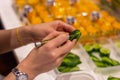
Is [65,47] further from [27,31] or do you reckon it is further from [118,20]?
[118,20]

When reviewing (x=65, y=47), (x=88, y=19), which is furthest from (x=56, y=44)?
(x=88, y=19)

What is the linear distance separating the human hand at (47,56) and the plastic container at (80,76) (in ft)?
0.58

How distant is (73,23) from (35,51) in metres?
0.49

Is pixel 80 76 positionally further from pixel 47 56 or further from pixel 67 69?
pixel 47 56

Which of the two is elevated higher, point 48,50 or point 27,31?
point 27,31

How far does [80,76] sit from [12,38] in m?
0.32

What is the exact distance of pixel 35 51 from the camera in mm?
892

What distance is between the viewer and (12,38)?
1167 millimetres

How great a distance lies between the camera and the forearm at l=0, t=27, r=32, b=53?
1.13 metres

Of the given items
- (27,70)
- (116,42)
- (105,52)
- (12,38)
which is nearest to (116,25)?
(116,42)

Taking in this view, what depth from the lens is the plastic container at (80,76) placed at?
1044 millimetres

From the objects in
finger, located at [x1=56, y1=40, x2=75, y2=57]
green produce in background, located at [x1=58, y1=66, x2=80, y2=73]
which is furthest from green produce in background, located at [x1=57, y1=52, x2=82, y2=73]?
finger, located at [x1=56, y1=40, x2=75, y2=57]

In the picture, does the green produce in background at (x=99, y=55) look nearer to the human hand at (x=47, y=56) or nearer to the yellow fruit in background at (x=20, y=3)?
the human hand at (x=47, y=56)

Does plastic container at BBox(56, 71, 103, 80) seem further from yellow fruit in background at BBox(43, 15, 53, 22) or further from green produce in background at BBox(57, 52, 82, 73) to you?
yellow fruit in background at BBox(43, 15, 53, 22)
